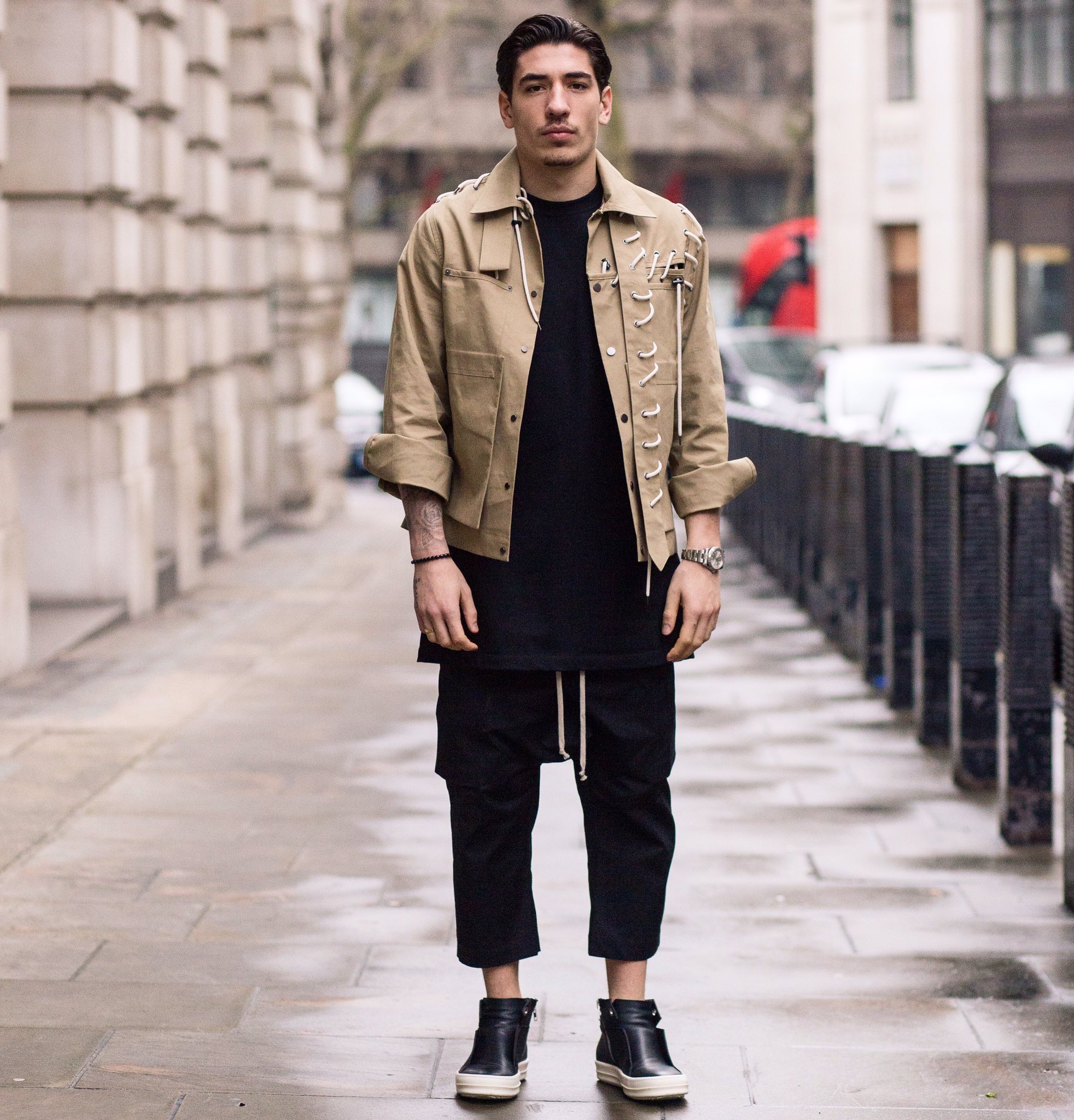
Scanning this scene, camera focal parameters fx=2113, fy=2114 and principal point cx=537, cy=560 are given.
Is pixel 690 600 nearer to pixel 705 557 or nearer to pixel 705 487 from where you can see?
pixel 705 557

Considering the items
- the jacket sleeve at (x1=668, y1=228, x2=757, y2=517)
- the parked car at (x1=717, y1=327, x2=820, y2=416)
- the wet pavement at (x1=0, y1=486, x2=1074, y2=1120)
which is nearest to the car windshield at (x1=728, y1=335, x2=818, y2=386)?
the parked car at (x1=717, y1=327, x2=820, y2=416)

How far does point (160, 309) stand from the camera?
42.7 feet

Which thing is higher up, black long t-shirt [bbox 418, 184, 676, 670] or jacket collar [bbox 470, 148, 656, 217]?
jacket collar [bbox 470, 148, 656, 217]

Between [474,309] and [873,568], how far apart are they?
19.0 feet

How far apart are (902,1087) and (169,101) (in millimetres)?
10037

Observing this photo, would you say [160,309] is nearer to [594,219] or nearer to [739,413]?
[739,413]

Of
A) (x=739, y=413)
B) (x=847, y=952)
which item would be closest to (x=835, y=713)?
(x=847, y=952)

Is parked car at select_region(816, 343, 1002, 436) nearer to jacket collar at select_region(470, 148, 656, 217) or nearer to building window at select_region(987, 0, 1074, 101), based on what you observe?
jacket collar at select_region(470, 148, 656, 217)

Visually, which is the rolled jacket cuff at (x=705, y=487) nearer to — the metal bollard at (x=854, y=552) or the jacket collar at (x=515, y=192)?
the jacket collar at (x=515, y=192)

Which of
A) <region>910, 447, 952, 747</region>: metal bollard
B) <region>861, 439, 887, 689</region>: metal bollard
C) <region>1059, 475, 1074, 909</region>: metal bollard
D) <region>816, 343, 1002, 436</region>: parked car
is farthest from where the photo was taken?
<region>816, 343, 1002, 436</region>: parked car

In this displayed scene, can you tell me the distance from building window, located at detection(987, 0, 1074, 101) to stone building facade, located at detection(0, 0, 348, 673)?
2599cm

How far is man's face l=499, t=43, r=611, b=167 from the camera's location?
3.85 meters

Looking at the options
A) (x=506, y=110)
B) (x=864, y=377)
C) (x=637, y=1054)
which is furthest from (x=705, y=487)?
(x=864, y=377)

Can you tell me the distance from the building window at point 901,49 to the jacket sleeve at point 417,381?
3884cm
